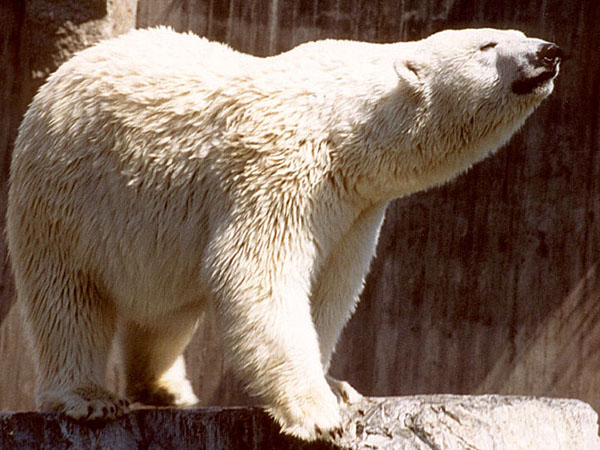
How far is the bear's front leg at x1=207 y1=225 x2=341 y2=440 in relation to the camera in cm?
392

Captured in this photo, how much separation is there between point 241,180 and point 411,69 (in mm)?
793

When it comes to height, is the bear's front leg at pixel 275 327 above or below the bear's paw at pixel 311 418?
above

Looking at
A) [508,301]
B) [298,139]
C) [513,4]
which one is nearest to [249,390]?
[298,139]

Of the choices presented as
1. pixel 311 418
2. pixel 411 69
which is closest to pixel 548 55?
pixel 411 69

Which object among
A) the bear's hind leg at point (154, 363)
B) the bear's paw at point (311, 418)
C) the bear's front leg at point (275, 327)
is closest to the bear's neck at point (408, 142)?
the bear's front leg at point (275, 327)

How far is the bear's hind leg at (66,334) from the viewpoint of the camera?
14.3 feet

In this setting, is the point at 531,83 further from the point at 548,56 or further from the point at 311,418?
the point at 311,418

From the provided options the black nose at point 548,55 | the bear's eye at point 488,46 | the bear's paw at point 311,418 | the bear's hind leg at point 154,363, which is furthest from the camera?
the bear's hind leg at point 154,363

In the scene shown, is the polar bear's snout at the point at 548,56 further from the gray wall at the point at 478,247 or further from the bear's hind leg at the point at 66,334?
the gray wall at the point at 478,247

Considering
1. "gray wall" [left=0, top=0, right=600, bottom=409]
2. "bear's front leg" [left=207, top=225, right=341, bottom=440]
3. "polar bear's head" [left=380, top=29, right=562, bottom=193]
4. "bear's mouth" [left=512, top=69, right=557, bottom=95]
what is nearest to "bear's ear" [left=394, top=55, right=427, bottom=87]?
"polar bear's head" [left=380, top=29, right=562, bottom=193]

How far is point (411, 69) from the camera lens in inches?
166

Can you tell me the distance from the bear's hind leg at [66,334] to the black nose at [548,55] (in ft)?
6.62

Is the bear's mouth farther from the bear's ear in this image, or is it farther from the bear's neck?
the bear's ear

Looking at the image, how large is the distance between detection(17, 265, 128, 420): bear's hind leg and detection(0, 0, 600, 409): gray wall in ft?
6.78
